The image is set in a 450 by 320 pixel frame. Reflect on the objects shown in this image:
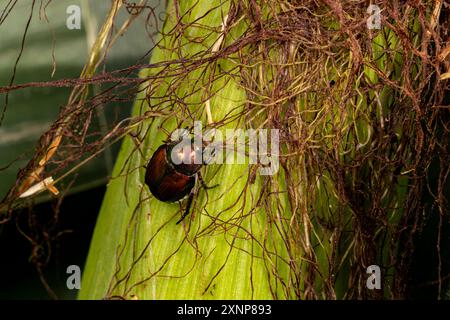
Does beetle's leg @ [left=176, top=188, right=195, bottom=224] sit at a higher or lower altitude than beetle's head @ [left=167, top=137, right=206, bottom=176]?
lower

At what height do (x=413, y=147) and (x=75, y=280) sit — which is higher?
(x=413, y=147)

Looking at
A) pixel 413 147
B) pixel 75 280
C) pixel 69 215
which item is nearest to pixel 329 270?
pixel 413 147

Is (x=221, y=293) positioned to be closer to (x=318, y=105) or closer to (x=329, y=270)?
(x=329, y=270)

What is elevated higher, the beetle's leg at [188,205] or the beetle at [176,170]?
the beetle at [176,170]

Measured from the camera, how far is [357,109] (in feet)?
2.87

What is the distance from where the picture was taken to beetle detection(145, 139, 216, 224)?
2.83 ft

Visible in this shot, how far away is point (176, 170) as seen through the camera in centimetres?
89

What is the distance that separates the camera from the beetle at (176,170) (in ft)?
2.83

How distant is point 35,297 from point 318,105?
0.68 metres

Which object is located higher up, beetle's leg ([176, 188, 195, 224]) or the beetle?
the beetle

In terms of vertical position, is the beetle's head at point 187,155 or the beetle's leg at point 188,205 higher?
the beetle's head at point 187,155

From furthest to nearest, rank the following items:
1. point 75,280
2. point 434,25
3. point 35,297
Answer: point 35,297
point 75,280
point 434,25

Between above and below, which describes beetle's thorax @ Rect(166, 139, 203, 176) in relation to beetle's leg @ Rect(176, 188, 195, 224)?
above

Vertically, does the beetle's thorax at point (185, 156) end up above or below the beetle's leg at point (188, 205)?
above
